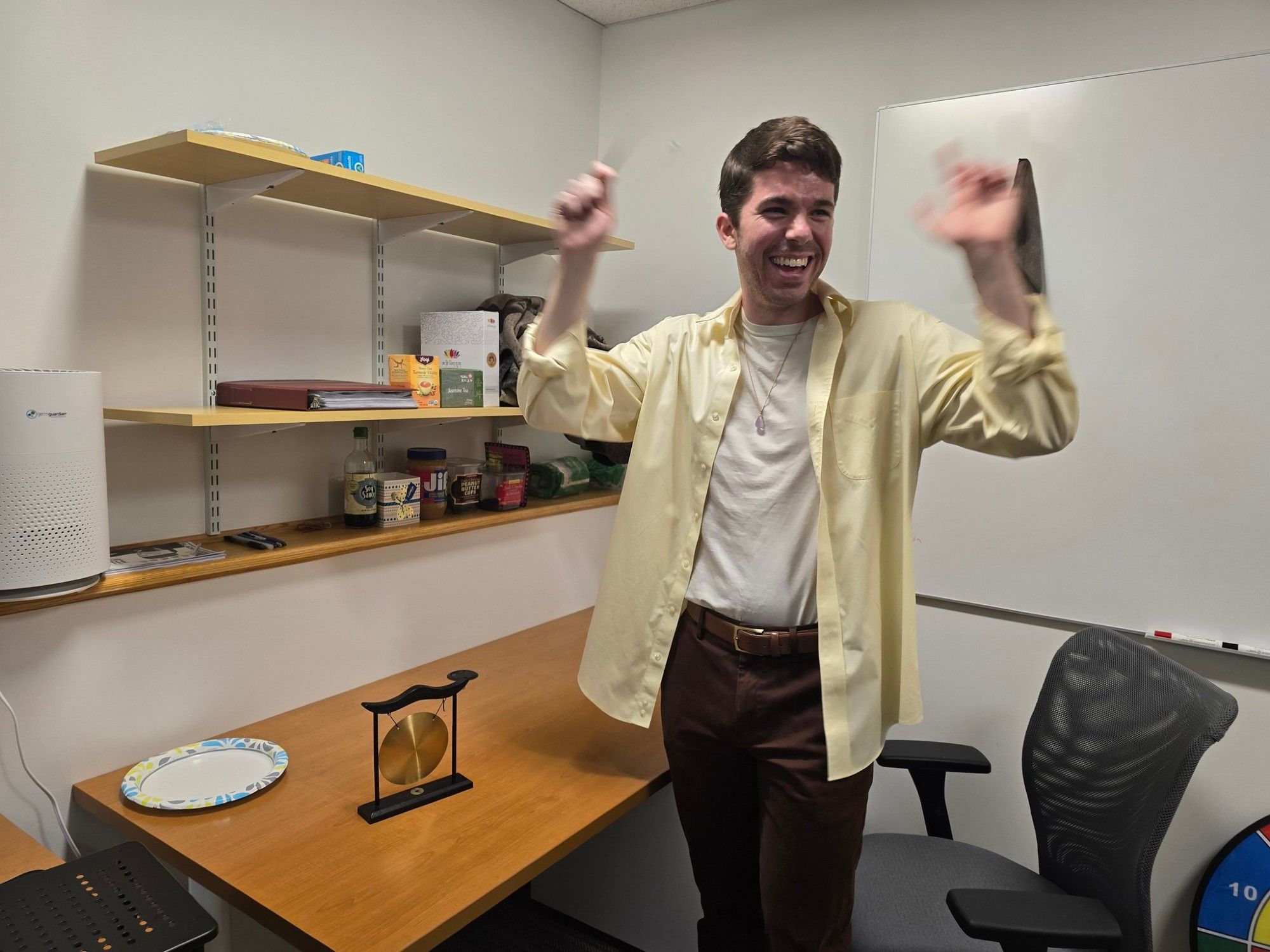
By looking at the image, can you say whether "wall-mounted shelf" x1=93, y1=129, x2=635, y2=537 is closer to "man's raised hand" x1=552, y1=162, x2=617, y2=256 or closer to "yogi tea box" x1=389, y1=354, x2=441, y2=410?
"yogi tea box" x1=389, y1=354, x2=441, y2=410

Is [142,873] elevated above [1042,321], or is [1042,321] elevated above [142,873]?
[1042,321]

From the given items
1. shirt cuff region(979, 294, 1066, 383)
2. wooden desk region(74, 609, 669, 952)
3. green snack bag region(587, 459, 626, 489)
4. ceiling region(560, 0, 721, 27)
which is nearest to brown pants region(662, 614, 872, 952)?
wooden desk region(74, 609, 669, 952)

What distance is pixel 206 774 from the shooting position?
1.61 m

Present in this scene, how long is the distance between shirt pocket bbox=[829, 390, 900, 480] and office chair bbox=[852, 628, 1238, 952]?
69 centimetres

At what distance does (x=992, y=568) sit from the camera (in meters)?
2.26

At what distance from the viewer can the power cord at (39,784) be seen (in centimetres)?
146

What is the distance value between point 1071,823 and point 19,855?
5.99 feet

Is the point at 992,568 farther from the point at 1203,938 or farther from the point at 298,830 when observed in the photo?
the point at 298,830

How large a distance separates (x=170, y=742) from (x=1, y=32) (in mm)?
1332

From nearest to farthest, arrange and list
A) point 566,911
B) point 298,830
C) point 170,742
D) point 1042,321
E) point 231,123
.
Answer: point 1042,321 < point 298,830 < point 170,742 < point 231,123 < point 566,911

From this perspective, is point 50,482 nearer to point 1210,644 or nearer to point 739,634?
point 739,634

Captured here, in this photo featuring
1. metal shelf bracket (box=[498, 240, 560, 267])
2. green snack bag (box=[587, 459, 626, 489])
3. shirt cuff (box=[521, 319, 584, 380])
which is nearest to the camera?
shirt cuff (box=[521, 319, 584, 380])

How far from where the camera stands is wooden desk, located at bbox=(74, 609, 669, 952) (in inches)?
48.8

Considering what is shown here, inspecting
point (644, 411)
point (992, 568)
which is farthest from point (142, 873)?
point (992, 568)
